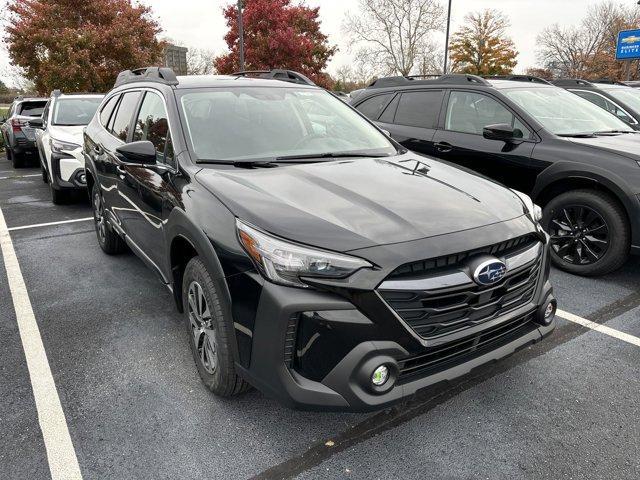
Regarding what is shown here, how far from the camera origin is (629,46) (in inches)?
1230

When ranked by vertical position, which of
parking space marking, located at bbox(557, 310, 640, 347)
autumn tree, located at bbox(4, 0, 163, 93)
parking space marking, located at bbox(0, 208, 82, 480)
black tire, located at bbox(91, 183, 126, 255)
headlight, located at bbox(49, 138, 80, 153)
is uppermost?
autumn tree, located at bbox(4, 0, 163, 93)

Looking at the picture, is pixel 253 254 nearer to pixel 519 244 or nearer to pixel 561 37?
pixel 519 244

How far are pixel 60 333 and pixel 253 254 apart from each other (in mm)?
2139

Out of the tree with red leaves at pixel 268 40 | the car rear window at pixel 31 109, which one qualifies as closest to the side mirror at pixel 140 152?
the car rear window at pixel 31 109

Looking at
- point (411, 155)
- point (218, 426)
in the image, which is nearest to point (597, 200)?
point (411, 155)

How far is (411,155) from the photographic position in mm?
3393

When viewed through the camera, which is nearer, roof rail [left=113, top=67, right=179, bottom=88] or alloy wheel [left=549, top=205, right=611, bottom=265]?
roof rail [left=113, top=67, right=179, bottom=88]

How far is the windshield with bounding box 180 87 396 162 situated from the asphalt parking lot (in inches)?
54.3

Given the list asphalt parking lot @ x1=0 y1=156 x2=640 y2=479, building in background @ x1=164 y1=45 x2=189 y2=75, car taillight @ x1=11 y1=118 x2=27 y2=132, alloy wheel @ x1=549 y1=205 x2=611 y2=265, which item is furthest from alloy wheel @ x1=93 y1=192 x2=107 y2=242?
building in background @ x1=164 y1=45 x2=189 y2=75

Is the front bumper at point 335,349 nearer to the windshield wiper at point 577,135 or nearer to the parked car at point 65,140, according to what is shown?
the windshield wiper at point 577,135

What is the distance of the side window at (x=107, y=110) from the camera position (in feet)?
15.0

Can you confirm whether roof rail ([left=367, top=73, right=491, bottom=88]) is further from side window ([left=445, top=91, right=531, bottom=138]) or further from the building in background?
the building in background

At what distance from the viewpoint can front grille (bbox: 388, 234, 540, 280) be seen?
2.02 m

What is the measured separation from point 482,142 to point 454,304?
11.0 ft
